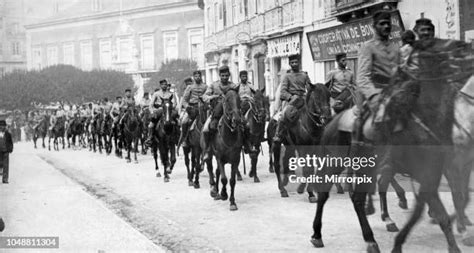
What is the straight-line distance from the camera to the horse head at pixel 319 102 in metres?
10.2

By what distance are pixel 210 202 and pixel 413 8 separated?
8.45 metres

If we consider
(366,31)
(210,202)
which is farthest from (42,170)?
(366,31)

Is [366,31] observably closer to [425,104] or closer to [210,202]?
Result: [210,202]

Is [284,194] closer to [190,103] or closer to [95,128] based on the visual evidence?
[190,103]

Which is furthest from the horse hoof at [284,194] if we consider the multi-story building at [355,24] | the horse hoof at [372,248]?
the multi-story building at [355,24]

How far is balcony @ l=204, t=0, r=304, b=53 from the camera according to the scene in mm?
25312

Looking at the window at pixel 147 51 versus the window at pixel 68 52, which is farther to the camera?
the window at pixel 147 51

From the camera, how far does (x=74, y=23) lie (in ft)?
125

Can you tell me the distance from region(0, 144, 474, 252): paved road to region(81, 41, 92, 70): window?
80.1ft

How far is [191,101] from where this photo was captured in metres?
13.8

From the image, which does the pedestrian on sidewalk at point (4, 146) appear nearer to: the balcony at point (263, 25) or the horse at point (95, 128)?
the horse at point (95, 128)

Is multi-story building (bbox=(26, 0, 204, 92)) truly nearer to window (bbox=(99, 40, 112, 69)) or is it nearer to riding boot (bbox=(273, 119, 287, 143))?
window (bbox=(99, 40, 112, 69))

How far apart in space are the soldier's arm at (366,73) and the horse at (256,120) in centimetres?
574

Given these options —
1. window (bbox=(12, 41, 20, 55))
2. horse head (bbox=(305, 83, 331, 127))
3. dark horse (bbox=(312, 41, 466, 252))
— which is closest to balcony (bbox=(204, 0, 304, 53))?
window (bbox=(12, 41, 20, 55))
